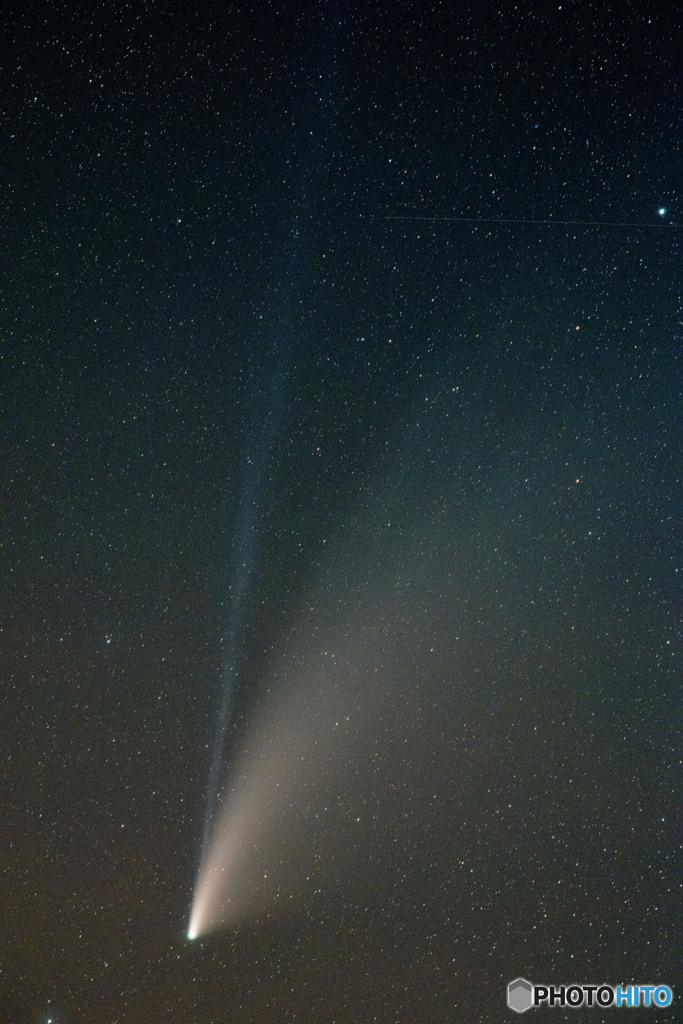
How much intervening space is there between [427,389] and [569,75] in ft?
1.02

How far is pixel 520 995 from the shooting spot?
845 mm

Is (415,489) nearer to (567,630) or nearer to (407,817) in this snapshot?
(567,630)

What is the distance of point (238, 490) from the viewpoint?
83cm

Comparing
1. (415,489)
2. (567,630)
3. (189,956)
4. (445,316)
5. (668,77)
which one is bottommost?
(189,956)

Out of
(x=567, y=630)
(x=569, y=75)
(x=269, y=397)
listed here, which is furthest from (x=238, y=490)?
(x=569, y=75)
